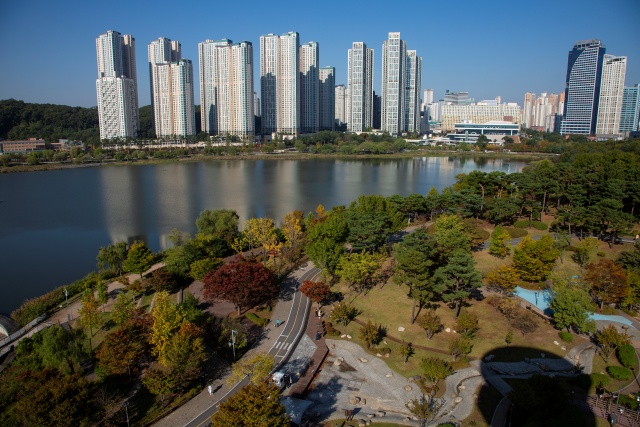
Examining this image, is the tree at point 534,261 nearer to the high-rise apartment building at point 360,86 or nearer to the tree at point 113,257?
the tree at point 113,257

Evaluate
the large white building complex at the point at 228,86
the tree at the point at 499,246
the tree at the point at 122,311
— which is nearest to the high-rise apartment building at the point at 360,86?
the large white building complex at the point at 228,86

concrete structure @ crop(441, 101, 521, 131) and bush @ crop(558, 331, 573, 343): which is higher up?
concrete structure @ crop(441, 101, 521, 131)

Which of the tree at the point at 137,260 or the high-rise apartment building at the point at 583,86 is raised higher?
the high-rise apartment building at the point at 583,86

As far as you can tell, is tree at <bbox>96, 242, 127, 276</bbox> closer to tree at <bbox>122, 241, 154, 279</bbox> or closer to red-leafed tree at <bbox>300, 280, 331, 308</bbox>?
tree at <bbox>122, 241, 154, 279</bbox>

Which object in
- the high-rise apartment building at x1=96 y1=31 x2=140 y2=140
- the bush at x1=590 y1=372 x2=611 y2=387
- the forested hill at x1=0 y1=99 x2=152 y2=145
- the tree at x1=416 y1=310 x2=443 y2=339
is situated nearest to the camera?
the bush at x1=590 y1=372 x2=611 y2=387

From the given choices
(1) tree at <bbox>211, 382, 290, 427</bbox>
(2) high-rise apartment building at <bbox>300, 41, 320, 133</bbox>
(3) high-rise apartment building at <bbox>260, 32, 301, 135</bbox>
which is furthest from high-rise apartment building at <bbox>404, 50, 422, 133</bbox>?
(1) tree at <bbox>211, 382, 290, 427</bbox>

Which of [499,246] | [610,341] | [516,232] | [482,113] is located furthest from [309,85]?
[610,341]
